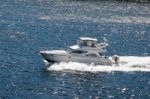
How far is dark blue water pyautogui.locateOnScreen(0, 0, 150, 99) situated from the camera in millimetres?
89812

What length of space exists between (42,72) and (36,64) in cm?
568

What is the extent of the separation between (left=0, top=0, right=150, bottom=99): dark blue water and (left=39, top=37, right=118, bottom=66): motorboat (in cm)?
249

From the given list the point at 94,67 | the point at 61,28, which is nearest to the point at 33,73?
the point at 94,67

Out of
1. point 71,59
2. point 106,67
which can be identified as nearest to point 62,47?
point 71,59

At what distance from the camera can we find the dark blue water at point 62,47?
89.8 m

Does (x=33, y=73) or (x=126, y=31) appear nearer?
(x=33, y=73)

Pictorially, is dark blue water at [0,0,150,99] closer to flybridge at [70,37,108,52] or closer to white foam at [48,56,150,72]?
white foam at [48,56,150,72]

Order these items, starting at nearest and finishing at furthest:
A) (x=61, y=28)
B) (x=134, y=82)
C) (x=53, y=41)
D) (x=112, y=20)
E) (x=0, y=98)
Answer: (x=0, y=98)
(x=134, y=82)
(x=53, y=41)
(x=61, y=28)
(x=112, y=20)

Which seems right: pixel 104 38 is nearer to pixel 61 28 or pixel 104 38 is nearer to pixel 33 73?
pixel 61 28

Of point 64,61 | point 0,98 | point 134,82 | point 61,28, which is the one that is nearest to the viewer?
point 0,98

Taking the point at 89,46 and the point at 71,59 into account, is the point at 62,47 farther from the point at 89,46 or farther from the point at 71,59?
the point at 71,59

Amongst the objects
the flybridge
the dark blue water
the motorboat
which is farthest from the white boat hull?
the dark blue water

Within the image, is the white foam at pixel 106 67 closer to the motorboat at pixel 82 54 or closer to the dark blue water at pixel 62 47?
the motorboat at pixel 82 54

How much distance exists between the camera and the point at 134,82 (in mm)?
96875
